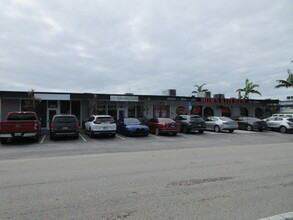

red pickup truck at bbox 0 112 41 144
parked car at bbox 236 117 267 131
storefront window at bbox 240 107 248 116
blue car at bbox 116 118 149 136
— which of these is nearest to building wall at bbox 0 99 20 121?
red pickup truck at bbox 0 112 41 144

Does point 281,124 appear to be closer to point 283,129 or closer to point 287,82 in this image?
point 283,129

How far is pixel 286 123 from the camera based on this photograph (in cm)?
2094

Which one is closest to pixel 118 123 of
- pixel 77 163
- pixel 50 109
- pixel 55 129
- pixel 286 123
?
pixel 55 129

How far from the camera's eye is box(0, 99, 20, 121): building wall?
20.2 m

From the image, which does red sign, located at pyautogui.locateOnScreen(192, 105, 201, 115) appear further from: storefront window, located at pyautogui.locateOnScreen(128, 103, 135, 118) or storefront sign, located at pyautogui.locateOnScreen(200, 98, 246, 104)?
storefront window, located at pyautogui.locateOnScreen(128, 103, 135, 118)

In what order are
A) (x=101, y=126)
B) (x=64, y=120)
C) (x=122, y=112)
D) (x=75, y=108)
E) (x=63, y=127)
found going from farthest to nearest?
(x=122, y=112) < (x=75, y=108) < (x=101, y=126) < (x=64, y=120) < (x=63, y=127)

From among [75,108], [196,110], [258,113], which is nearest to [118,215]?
[75,108]

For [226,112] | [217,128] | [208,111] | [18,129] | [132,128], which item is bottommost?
[217,128]

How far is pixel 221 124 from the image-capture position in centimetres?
2034

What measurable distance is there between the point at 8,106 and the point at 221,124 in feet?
66.1

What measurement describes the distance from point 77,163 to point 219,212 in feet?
17.6

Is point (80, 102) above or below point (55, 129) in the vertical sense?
above

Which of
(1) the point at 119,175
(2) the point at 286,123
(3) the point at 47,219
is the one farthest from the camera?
(2) the point at 286,123

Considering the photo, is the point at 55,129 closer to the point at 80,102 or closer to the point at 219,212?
the point at 80,102
